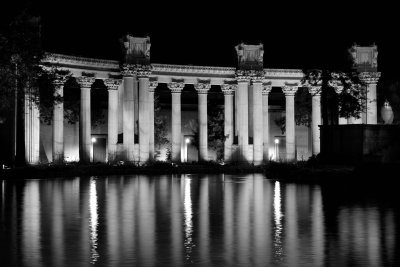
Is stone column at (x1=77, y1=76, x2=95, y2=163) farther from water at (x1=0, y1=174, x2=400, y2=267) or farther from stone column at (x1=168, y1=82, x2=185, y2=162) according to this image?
water at (x1=0, y1=174, x2=400, y2=267)

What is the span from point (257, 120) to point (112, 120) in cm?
2014

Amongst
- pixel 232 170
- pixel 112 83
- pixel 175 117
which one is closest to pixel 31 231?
pixel 232 170

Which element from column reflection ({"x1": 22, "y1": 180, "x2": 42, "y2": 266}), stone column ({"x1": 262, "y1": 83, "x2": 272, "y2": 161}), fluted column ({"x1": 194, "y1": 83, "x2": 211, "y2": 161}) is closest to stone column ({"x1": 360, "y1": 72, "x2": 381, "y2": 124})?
stone column ({"x1": 262, "y1": 83, "x2": 272, "y2": 161})

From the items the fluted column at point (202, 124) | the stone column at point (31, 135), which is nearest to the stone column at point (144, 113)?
the fluted column at point (202, 124)

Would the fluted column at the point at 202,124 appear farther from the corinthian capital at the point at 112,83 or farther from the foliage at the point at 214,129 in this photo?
the foliage at the point at 214,129

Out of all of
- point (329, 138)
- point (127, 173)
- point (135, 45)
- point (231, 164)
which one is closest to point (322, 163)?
point (329, 138)

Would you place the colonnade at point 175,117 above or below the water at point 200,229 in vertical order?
above

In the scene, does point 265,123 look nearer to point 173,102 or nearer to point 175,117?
point 173,102

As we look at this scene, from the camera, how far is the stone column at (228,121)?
101500 mm

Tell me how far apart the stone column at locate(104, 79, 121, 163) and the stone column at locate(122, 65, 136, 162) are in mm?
1156

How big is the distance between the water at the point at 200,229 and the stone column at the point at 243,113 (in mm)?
53036

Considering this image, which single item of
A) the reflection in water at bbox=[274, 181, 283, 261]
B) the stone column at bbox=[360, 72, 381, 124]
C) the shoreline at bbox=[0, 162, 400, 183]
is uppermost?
the stone column at bbox=[360, 72, 381, 124]

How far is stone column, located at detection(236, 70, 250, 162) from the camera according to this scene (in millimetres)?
100375

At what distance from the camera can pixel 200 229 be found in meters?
28.9
